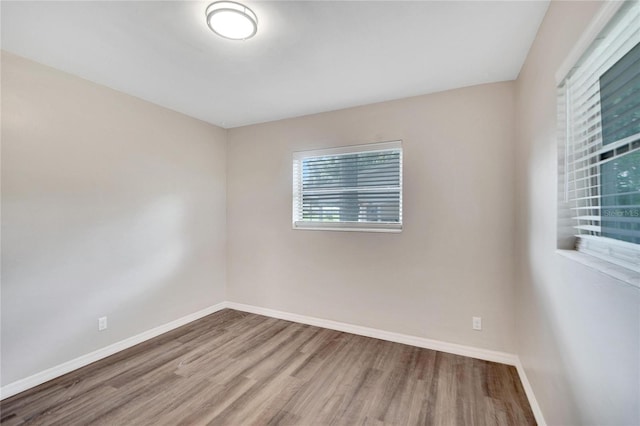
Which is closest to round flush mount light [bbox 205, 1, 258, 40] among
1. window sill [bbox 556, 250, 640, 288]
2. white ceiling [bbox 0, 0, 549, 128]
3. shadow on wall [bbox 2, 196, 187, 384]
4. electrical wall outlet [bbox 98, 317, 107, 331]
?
white ceiling [bbox 0, 0, 549, 128]

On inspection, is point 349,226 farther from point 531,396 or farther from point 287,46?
point 531,396

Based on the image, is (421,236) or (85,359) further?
(421,236)

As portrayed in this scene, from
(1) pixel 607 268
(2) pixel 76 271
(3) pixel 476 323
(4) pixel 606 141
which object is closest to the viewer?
(1) pixel 607 268

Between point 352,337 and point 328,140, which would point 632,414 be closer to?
point 352,337

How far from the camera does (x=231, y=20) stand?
5.44 feet

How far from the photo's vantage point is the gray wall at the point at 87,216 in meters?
2.10

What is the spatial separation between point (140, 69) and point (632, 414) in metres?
3.41

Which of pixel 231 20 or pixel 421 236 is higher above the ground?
pixel 231 20

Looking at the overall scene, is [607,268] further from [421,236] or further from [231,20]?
[231,20]

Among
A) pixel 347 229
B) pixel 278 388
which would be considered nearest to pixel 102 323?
pixel 278 388

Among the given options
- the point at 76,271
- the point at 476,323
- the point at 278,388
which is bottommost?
the point at 278,388

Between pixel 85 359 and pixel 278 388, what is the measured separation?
72.2 inches

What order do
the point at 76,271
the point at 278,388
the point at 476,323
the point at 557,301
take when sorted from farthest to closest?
the point at 476,323
the point at 76,271
the point at 278,388
the point at 557,301

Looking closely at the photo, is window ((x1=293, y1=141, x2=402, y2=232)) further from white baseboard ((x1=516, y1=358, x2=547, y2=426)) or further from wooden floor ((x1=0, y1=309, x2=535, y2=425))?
white baseboard ((x1=516, y1=358, x2=547, y2=426))
